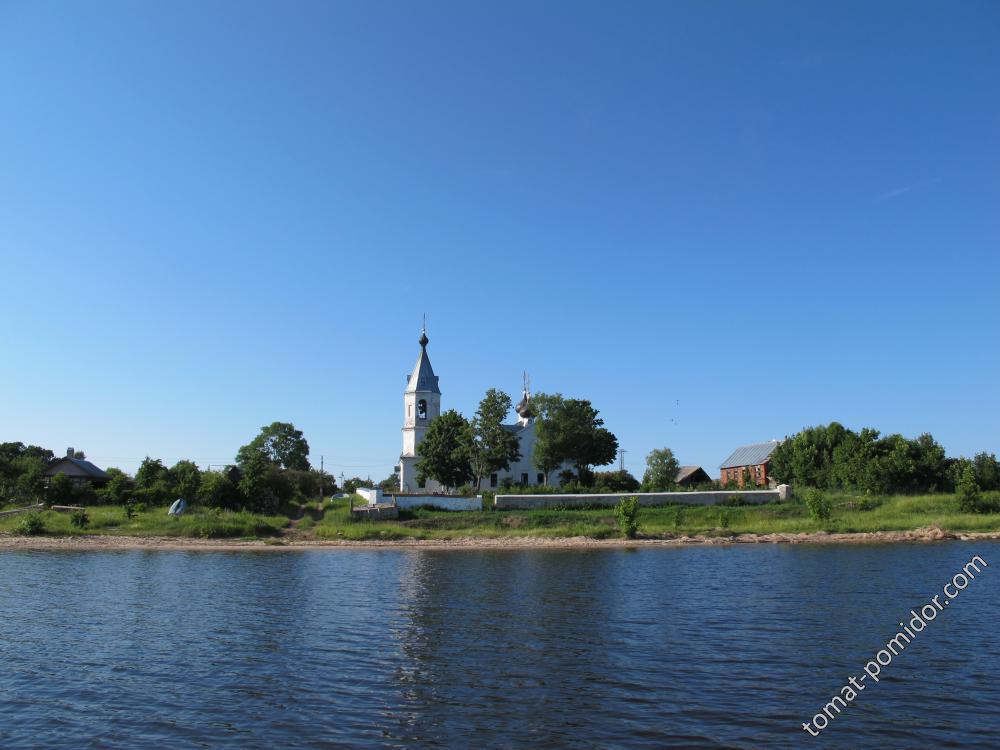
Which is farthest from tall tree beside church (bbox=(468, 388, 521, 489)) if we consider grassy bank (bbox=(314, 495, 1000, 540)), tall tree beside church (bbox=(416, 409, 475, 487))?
grassy bank (bbox=(314, 495, 1000, 540))

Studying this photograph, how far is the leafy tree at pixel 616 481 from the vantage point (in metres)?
72.8

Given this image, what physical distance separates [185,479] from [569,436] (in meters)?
35.5

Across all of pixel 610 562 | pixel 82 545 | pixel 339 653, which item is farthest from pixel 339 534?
pixel 339 653

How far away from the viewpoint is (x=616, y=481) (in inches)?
2926

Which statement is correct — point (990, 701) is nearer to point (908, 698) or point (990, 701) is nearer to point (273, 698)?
point (908, 698)

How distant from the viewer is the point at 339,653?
61.0 feet


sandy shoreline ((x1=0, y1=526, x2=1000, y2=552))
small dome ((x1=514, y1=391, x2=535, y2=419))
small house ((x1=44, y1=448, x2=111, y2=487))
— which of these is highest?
small dome ((x1=514, y1=391, x2=535, y2=419))

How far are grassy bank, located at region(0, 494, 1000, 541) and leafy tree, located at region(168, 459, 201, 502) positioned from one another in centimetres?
193

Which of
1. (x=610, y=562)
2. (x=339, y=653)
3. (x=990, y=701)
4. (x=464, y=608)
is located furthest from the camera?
(x=610, y=562)

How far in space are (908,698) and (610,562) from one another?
24.3 meters

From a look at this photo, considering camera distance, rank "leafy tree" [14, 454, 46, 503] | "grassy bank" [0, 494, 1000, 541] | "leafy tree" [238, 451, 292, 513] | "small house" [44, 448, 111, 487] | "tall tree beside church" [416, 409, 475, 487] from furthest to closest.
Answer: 1. "tall tree beside church" [416, 409, 475, 487]
2. "small house" [44, 448, 111, 487]
3. "leafy tree" [14, 454, 46, 503]
4. "leafy tree" [238, 451, 292, 513]
5. "grassy bank" [0, 494, 1000, 541]

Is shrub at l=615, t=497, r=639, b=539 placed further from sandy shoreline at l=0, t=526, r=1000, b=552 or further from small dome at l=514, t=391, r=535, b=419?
small dome at l=514, t=391, r=535, b=419

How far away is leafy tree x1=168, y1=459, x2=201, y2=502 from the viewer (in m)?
59.7

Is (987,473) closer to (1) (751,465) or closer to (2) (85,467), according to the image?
(1) (751,465)
